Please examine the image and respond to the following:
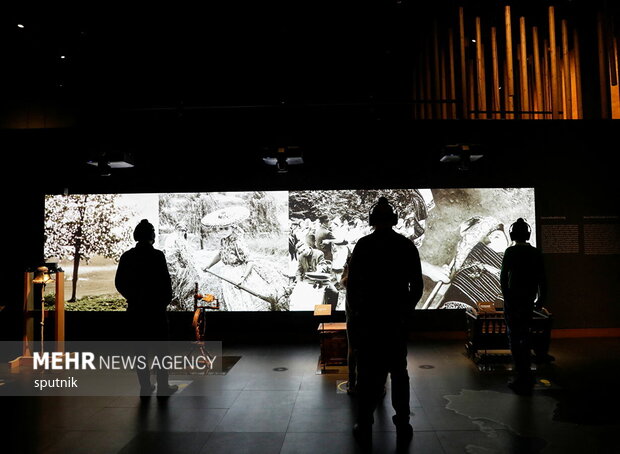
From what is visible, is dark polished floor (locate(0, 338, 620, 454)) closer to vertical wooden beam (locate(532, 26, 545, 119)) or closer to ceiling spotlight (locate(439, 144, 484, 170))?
ceiling spotlight (locate(439, 144, 484, 170))

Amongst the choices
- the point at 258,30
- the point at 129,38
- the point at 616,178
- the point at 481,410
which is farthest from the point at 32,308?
the point at 616,178

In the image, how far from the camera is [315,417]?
3818 mm

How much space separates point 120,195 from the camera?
24.2 feet

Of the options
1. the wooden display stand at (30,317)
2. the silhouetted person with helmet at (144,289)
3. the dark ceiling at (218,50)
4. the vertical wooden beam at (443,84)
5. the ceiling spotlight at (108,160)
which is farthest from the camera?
the vertical wooden beam at (443,84)

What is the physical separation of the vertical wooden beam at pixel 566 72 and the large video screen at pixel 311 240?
144cm

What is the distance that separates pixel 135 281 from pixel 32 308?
2572 millimetres

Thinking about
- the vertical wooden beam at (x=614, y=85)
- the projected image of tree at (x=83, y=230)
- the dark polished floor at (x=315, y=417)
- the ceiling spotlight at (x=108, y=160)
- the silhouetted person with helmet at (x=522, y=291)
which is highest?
the vertical wooden beam at (x=614, y=85)

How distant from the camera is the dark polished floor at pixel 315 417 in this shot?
10.7 feet

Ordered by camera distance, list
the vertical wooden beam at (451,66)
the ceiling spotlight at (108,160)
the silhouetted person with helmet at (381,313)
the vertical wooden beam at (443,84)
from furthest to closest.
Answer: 1. the vertical wooden beam at (443,84)
2. the vertical wooden beam at (451,66)
3. the ceiling spotlight at (108,160)
4. the silhouetted person with helmet at (381,313)

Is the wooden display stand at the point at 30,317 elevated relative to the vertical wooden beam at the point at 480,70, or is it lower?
lower

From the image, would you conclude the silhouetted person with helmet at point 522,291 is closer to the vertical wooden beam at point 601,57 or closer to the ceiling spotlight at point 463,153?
the ceiling spotlight at point 463,153

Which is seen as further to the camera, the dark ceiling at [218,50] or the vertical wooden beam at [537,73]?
the vertical wooden beam at [537,73]

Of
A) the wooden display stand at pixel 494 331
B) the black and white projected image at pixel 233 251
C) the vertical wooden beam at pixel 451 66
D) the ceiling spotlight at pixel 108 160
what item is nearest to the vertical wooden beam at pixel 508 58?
the vertical wooden beam at pixel 451 66

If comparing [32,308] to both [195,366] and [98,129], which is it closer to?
[195,366]
